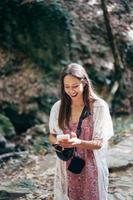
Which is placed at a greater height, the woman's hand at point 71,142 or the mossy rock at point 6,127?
the woman's hand at point 71,142

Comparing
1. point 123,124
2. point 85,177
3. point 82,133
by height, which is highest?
point 82,133

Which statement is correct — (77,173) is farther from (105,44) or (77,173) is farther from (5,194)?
(105,44)

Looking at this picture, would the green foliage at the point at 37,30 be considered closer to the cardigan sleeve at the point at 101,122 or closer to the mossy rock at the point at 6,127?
the mossy rock at the point at 6,127

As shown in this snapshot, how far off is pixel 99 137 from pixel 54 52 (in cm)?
709

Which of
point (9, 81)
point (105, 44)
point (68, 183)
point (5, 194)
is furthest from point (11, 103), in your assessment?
point (68, 183)

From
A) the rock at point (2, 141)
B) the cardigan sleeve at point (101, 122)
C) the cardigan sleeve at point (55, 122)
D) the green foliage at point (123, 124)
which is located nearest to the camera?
the cardigan sleeve at point (101, 122)

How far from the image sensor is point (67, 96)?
3.05 metres

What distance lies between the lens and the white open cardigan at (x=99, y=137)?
2943mm

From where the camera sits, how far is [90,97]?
3.00 metres

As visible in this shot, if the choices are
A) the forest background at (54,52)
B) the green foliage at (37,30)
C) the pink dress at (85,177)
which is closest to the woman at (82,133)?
the pink dress at (85,177)

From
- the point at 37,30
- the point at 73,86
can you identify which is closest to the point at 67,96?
the point at 73,86

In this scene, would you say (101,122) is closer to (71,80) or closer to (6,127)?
(71,80)

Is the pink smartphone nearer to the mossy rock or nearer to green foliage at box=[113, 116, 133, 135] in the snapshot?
green foliage at box=[113, 116, 133, 135]

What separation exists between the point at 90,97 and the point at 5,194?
2274 mm
